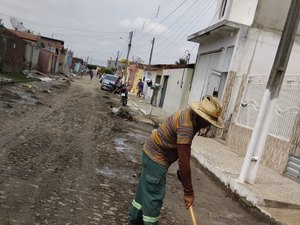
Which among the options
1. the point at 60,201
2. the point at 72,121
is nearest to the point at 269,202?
the point at 60,201

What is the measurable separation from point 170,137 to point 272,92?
4.77 meters

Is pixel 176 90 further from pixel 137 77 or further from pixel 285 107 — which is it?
pixel 137 77

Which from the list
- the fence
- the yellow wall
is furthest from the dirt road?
the yellow wall

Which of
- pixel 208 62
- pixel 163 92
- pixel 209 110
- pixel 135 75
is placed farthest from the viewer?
pixel 135 75

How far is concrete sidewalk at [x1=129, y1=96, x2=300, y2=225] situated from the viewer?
24.0 ft

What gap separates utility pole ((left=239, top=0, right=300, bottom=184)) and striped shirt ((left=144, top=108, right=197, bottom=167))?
451 centimetres

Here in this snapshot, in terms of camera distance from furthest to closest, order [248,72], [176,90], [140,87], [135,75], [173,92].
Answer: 1. [135,75]
2. [140,87]
3. [173,92]
4. [176,90]
5. [248,72]

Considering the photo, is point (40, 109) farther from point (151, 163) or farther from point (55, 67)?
point (55, 67)

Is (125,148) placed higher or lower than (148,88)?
higher

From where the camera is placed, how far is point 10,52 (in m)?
28.9

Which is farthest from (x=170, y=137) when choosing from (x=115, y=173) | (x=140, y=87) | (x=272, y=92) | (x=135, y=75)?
(x=135, y=75)

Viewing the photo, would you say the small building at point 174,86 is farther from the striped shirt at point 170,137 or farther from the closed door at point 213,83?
the striped shirt at point 170,137

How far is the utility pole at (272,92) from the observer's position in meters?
8.25

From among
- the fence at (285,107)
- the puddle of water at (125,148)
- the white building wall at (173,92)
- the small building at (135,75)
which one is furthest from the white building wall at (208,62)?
the small building at (135,75)
